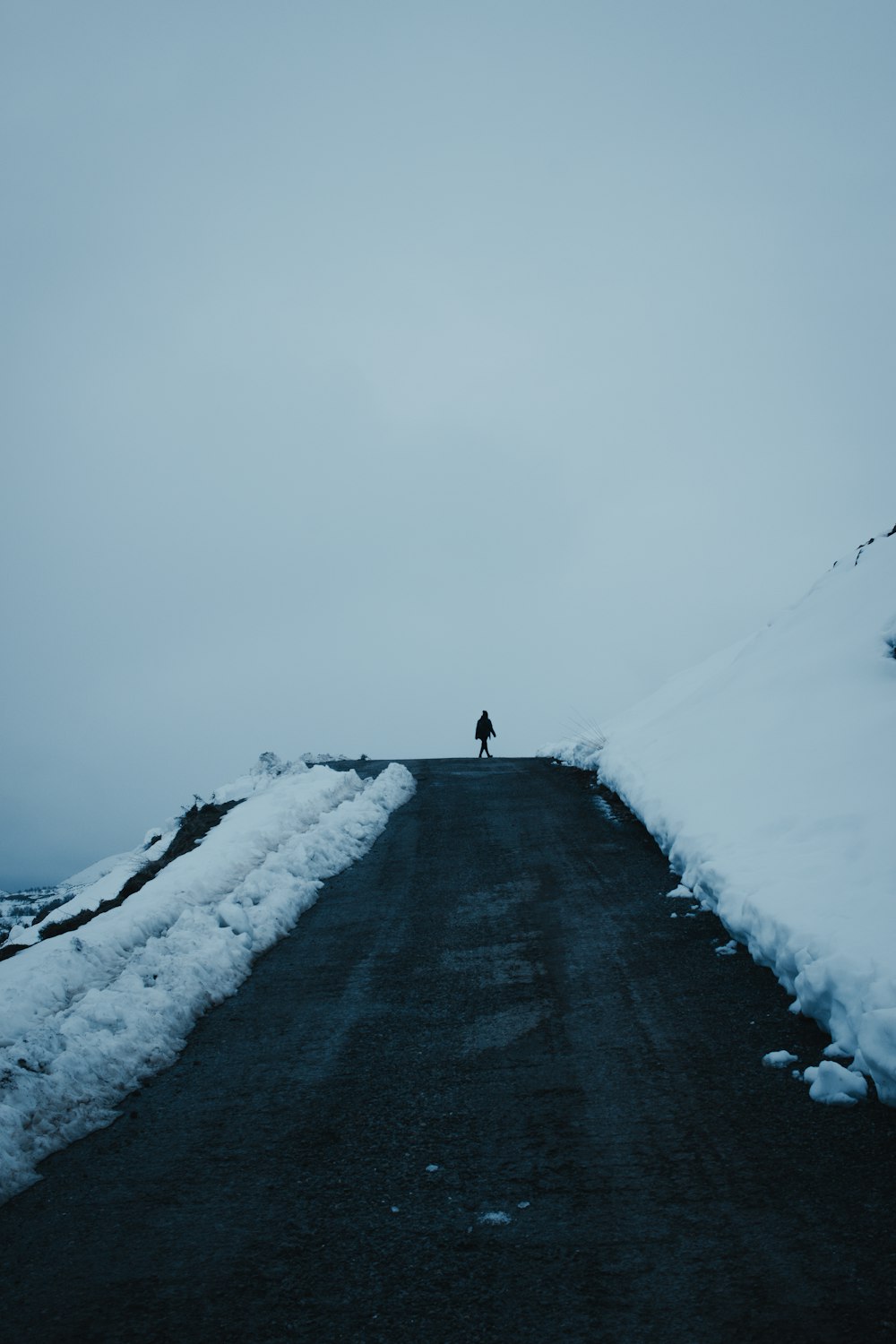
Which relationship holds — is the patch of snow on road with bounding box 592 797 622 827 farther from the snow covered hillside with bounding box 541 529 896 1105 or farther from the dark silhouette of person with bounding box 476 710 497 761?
the dark silhouette of person with bounding box 476 710 497 761

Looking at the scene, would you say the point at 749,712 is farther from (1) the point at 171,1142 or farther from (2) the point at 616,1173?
(1) the point at 171,1142

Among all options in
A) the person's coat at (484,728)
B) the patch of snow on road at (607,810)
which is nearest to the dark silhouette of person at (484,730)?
the person's coat at (484,728)

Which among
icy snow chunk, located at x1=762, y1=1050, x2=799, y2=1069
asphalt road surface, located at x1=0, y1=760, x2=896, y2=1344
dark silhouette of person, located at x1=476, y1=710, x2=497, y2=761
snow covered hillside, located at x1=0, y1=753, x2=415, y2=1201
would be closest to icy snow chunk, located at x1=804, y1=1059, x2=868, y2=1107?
asphalt road surface, located at x1=0, y1=760, x2=896, y2=1344

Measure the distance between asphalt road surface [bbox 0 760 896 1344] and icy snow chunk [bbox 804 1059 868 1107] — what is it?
0.24ft

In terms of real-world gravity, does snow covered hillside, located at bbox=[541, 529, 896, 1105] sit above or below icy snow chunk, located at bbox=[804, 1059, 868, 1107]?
above

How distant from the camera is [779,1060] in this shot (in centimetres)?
429

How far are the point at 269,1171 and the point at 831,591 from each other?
12.3 metres

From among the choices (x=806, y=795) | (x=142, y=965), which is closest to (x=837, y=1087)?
(x=806, y=795)

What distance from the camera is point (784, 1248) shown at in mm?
2879

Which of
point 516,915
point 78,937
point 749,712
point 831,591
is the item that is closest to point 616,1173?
point 516,915

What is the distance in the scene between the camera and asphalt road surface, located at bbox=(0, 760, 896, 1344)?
8.96ft

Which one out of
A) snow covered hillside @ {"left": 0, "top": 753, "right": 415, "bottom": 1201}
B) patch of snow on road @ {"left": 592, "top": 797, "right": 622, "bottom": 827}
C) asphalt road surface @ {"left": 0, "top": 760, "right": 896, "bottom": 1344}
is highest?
patch of snow on road @ {"left": 592, "top": 797, "right": 622, "bottom": 827}

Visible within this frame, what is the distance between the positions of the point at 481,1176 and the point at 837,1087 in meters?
1.84

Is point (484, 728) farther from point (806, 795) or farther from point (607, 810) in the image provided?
point (806, 795)
